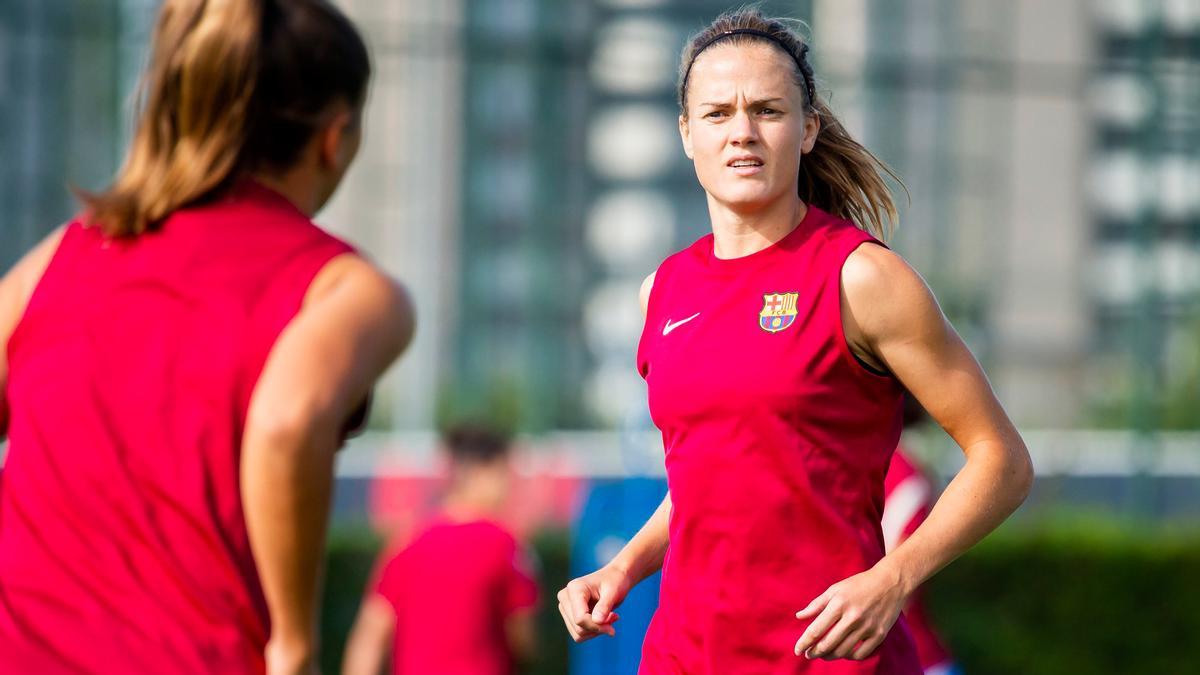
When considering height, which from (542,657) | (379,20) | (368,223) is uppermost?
(379,20)

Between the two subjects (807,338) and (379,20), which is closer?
(807,338)

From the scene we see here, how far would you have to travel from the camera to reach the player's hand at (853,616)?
2.61m

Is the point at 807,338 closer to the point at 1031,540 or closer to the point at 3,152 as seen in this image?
the point at 1031,540

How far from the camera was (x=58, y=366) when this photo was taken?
225 cm

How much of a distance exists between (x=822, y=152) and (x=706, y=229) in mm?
8668

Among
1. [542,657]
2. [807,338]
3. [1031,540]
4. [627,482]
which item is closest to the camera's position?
[807,338]

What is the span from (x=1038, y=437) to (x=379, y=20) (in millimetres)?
4886

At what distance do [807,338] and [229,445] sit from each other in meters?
1.00

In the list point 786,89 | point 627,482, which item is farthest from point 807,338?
point 627,482

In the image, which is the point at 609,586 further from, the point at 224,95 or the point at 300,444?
the point at 224,95

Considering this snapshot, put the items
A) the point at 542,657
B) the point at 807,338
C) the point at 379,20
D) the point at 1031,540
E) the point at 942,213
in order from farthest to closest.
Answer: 1. the point at 942,213
2. the point at 379,20
3. the point at 1031,540
4. the point at 542,657
5. the point at 807,338

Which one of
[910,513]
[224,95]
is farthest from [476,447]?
[224,95]

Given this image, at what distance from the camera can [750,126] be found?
2.87m

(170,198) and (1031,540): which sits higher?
(170,198)
